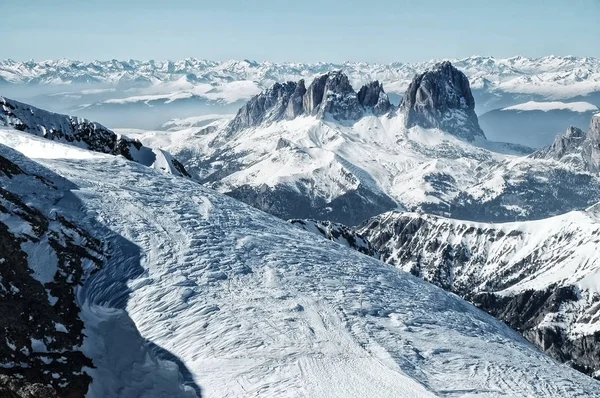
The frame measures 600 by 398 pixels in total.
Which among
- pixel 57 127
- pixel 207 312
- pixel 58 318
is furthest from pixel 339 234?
pixel 58 318

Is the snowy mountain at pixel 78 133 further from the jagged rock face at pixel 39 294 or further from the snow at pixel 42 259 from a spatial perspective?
the snow at pixel 42 259

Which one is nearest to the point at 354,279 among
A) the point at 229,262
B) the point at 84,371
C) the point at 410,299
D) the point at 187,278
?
the point at 410,299

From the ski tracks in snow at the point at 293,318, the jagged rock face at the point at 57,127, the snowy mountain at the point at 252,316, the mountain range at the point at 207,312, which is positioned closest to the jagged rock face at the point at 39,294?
the mountain range at the point at 207,312

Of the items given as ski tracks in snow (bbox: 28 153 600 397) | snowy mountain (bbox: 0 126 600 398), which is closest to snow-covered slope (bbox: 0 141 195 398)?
snowy mountain (bbox: 0 126 600 398)

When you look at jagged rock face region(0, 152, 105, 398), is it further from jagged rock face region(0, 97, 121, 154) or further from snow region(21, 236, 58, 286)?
jagged rock face region(0, 97, 121, 154)

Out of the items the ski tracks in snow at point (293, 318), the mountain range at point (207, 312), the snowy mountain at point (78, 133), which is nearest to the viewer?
the mountain range at point (207, 312)

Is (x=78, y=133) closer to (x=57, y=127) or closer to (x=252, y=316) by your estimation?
(x=57, y=127)
